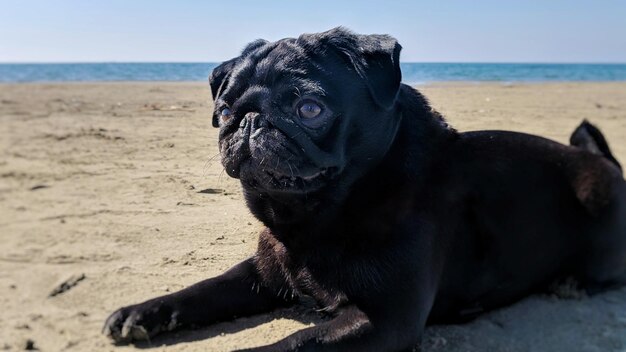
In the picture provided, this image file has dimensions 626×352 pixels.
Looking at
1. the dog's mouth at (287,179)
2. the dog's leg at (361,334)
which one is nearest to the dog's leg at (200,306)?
the dog's leg at (361,334)

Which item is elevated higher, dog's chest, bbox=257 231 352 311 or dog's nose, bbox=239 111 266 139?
dog's nose, bbox=239 111 266 139

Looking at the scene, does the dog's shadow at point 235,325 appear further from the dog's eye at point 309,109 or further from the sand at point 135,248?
the dog's eye at point 309,109

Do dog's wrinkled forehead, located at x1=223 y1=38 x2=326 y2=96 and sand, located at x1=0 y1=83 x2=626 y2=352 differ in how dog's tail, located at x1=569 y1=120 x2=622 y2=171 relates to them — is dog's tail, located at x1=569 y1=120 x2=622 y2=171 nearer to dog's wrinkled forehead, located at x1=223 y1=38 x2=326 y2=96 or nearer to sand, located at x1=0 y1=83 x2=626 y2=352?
sand, located at x1=0 y1=83 x2=626 y2=352

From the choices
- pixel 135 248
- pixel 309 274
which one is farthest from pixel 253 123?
pixel 135 248

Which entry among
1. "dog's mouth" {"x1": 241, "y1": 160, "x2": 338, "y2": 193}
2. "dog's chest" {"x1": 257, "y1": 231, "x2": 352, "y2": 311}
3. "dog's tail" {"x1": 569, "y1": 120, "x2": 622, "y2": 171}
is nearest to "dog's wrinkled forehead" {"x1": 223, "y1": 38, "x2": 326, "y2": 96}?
"dog's mouth" {"x1": 241, "y1": 160, "x2": 338, "y2": 193}

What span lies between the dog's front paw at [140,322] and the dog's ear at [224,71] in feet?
3.49

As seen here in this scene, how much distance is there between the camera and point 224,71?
335 centimetres

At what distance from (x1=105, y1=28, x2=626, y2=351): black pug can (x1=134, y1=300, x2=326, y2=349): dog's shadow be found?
0.05m

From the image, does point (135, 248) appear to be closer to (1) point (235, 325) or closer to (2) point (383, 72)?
(1) point (235, 325)

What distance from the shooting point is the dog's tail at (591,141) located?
3.94 meters

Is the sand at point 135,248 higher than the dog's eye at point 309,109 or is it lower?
lower

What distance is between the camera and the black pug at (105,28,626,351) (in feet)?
8.88

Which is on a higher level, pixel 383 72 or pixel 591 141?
pixel 383 72

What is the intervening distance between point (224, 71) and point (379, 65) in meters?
0.95
